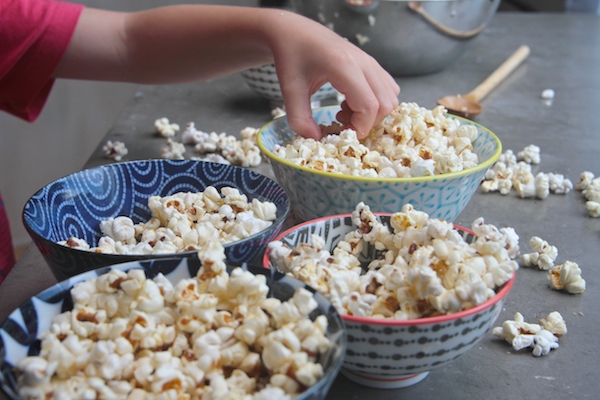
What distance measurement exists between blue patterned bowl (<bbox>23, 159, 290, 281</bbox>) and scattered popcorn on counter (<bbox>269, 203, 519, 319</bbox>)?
0.08 m

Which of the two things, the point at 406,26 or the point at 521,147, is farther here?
the point at 406,26

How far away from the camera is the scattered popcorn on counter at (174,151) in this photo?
1275 mm

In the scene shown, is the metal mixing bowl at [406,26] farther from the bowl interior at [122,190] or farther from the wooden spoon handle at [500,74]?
the bowl interior at [122,190]

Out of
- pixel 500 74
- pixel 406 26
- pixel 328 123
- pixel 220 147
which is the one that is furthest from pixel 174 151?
pixel 500 74

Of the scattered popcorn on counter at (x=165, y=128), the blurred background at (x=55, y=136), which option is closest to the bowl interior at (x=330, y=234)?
the scattered popcorn on counter at (x=165, y=128)

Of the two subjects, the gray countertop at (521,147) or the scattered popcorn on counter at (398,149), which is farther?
the scattered popcorn on counter at (398,149)

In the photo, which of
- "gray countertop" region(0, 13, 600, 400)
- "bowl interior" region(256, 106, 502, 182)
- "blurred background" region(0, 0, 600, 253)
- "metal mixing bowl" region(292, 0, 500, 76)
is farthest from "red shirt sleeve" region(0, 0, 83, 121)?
"blurred background" region(0, 0, 600, 253)

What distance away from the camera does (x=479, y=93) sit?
1655 mm

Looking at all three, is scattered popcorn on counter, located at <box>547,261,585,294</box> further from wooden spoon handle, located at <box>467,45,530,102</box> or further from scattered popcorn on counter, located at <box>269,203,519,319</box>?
wooden spoon handle, located at <box>467,45,530,102</box>

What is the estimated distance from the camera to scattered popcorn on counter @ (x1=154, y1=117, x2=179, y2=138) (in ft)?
4.61

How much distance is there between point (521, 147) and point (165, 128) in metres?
0.75

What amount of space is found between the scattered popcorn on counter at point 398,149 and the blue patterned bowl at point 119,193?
3.4 inches

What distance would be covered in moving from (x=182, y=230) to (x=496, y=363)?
1.25 ft

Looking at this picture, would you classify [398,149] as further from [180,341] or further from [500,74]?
[500,74]
